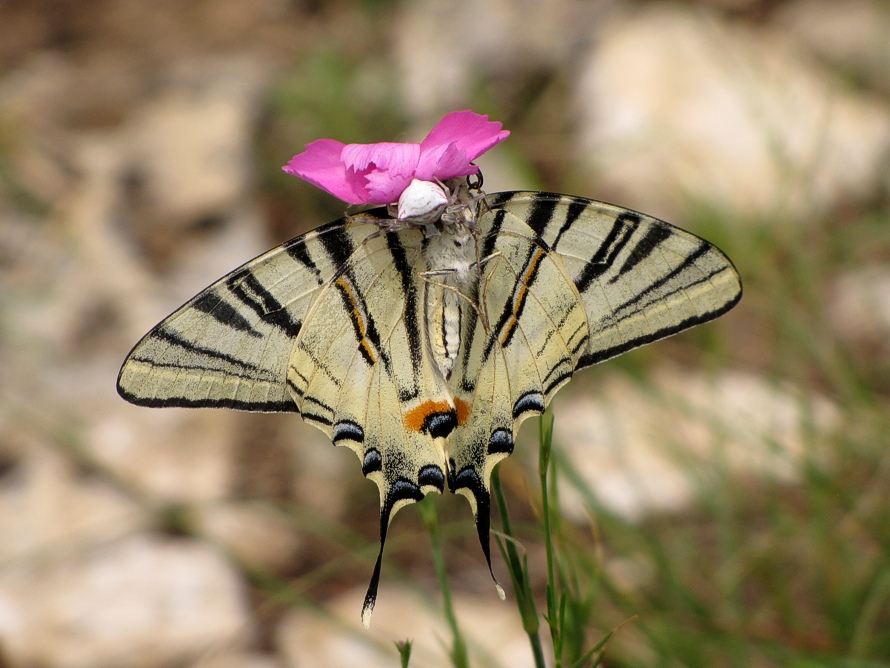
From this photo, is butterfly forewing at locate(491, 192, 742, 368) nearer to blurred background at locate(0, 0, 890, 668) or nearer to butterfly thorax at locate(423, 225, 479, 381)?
butterfly thorax at locate(423, 225, 479, 381)

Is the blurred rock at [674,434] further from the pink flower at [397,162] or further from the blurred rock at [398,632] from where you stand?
the pink flower at [397,162]

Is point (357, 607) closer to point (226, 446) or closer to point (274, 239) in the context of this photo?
point (226, 446)

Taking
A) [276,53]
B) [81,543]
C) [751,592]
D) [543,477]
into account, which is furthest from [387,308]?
[276,53]

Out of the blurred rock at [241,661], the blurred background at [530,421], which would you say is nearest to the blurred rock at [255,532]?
the blurred background at [530,421]

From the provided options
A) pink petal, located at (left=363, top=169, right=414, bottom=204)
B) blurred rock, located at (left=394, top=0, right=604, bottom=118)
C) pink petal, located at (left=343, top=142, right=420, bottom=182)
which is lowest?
pink petal, located at (left=363, top=169, right=414, bottom=204)

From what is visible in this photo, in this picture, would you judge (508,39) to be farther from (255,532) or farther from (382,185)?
(382,185)

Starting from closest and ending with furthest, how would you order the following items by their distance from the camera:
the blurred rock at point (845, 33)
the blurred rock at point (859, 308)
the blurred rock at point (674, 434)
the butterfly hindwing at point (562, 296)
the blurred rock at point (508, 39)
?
the butterfly hindwing at point (562, 296), the blurred rock at point (674, 434), the blurred rock at point (859, 308), the blurred rock at point (845, 33), the blurred rock at point (508, 39)

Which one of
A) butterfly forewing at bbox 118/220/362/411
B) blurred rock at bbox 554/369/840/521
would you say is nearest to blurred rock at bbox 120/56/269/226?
blurred rock at bbox 554/369/840/521
